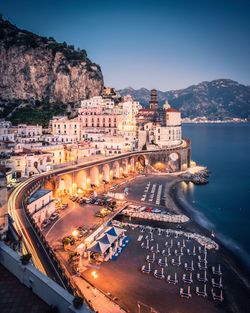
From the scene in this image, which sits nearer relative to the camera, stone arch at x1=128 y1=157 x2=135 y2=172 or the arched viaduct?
the arched viaduct

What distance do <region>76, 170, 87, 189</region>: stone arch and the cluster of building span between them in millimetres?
5255

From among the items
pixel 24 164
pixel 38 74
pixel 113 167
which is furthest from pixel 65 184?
pixel 38 74

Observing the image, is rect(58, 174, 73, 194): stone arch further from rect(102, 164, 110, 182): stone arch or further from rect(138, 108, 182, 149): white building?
rect(138, 108, 182, 149): white building

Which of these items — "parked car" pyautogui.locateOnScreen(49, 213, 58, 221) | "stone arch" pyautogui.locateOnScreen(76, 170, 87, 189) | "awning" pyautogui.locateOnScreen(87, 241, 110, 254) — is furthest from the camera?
"stone arch" pyautogui.locateOnScreen(76, 170, 87, 189)

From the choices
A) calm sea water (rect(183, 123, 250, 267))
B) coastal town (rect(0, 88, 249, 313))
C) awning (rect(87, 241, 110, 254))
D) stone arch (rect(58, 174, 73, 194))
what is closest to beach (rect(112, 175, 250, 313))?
coastal town (rect(0, 88, 249, 313))

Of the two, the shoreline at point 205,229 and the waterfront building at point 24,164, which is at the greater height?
the waterfront building at point 24,164

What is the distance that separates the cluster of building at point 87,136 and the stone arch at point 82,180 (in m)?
5.26

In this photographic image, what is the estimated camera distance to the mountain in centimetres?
9900

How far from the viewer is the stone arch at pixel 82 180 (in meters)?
51.6

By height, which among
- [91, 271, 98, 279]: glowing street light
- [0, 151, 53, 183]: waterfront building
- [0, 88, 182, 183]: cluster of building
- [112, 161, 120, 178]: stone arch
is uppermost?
[0, 88, 182, 183]: cluster of building

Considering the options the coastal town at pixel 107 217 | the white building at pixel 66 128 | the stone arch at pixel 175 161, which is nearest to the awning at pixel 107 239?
the coastal town at pixel 107 217

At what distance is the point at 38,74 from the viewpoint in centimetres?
10356

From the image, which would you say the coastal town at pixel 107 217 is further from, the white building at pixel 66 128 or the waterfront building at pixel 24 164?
the white building at pixel 66 128

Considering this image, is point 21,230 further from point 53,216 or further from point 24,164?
point 24,164
